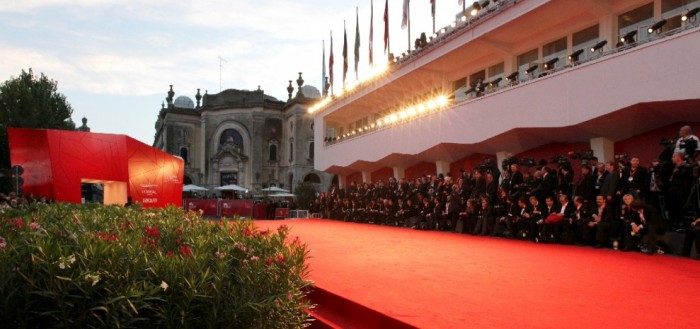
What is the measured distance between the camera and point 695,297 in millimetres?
5016

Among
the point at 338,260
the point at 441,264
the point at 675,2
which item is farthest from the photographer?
the point at 675,2

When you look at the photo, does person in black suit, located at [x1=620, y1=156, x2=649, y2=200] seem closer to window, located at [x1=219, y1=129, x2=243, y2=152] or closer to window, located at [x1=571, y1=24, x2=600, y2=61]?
window, located at [x1=571, y1=24, x2=600, y2=61]

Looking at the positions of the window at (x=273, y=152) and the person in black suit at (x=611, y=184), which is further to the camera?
the window at (x=273, y=152)

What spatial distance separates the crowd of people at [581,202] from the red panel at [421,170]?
7.41 meters

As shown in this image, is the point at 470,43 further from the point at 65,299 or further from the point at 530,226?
→ the point at 65,299

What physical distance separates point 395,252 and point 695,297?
493cm

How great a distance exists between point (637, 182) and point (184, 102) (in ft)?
213

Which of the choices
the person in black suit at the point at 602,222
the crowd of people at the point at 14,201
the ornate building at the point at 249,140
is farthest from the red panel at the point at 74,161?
the ornate building at the point at 249,140

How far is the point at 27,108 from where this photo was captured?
33281mm

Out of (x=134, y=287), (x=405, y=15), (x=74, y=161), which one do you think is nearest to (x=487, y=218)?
(x=134, y=287)

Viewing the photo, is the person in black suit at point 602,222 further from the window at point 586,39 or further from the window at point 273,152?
the window at point 273,152

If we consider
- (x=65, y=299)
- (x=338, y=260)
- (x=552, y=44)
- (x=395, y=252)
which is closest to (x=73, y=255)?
(x=65, y=299)

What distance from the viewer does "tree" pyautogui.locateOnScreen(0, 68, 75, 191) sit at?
106 ft

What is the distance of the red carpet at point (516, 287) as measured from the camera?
164 inches
